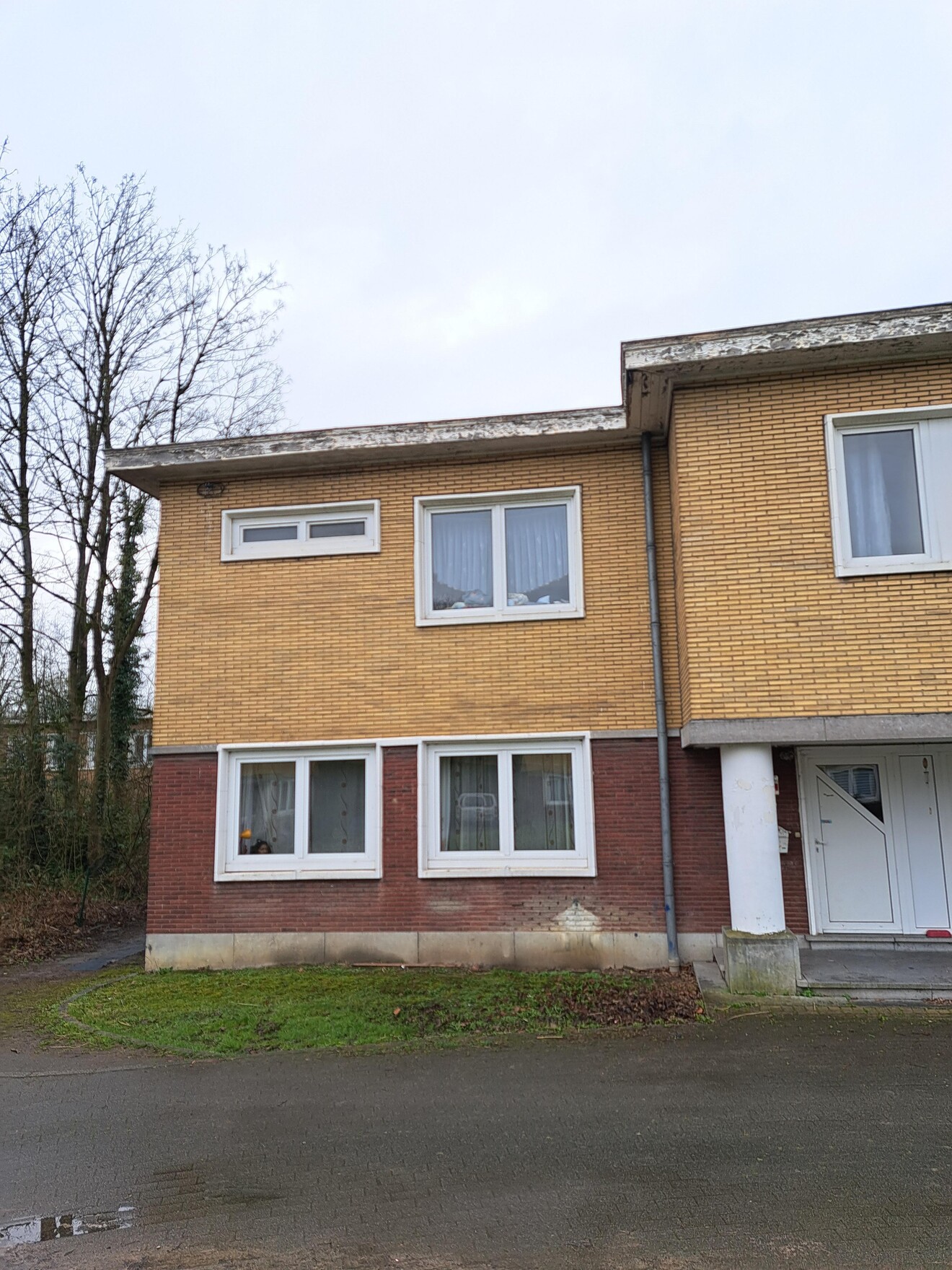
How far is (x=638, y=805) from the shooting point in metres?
10.3

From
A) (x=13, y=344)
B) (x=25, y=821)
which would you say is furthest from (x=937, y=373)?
(x=13, y=344)

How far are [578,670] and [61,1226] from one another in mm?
7336

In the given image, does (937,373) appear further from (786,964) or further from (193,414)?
(193,414)

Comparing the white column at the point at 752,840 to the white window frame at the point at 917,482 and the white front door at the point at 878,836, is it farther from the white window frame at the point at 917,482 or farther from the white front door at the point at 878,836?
the white window frame at the point at 917,482

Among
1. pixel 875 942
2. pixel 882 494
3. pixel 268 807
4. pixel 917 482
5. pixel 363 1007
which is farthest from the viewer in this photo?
pixel 268 807

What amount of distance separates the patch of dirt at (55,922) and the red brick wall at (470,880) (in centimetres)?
317

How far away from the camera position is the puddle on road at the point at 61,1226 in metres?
4.58

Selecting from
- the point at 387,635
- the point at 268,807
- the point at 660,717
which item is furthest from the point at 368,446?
the point at 660,717

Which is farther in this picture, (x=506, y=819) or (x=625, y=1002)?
(x=506, y=819)

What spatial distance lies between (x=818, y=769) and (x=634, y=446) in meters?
4.31

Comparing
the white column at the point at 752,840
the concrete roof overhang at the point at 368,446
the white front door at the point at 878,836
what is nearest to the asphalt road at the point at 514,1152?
the white column at the point at 752,840

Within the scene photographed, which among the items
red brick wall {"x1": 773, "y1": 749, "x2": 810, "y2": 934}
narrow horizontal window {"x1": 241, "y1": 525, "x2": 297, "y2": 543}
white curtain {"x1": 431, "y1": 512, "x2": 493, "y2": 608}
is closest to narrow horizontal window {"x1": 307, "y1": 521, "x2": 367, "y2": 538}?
narrow horizontal window {"x1": 241, "y1": 525, "x2": 297, "y2": 543}

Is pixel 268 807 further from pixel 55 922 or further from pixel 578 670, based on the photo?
pixel 55 922

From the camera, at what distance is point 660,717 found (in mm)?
10312
